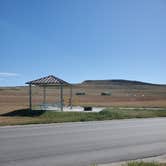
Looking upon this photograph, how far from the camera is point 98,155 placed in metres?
12.1

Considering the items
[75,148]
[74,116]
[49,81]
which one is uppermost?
[49,81]

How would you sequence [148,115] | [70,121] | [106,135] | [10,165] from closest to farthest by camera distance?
[10,165]
[106,135]
[70,121]
[148,115]

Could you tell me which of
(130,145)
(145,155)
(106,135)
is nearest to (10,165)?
(145,155)

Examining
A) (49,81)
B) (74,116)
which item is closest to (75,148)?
(74,116)

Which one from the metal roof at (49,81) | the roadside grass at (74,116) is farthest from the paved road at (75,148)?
the metal roof at (49,81)

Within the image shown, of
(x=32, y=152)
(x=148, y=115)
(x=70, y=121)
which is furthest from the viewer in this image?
(x=148, y=115)

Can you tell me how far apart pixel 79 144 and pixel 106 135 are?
3.47 m

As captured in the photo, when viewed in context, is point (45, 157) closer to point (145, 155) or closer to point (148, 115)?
point (145, 155)

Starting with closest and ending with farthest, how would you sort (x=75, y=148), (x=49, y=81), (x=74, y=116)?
(x=75, y=148)
(x=74, y=116)
(x=49, y=81)

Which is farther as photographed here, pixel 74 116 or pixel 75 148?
pixel 74 116

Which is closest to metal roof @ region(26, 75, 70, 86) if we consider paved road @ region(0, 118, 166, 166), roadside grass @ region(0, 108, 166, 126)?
roadside grass @ region(0, 108, 166, 126)

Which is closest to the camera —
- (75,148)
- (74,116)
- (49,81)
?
(75,148)

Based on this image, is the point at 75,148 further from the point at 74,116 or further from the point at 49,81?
the point at 49,81

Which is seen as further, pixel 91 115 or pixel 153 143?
pixel 91 115
